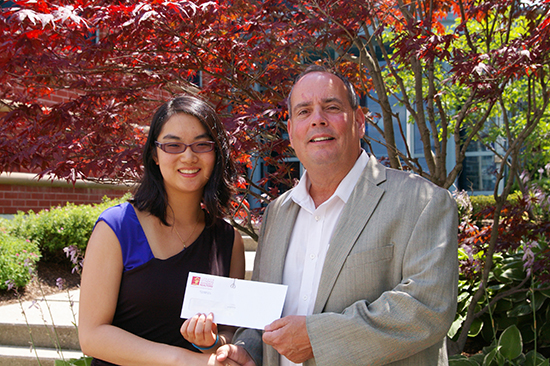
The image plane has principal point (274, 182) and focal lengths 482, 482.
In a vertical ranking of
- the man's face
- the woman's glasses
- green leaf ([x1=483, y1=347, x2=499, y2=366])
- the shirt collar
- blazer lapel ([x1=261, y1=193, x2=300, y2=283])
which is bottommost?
green leaf ([x1=483, y1=347, x2=499, y2=366])

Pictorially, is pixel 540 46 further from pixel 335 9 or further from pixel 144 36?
pixel 144 36

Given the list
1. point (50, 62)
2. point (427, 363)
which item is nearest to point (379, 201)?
point (427, 363)

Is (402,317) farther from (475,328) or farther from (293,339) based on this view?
(475,328)

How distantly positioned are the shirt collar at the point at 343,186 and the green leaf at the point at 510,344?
2.10 metres

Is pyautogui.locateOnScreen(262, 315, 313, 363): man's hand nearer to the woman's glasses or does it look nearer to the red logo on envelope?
the red logo on envelope

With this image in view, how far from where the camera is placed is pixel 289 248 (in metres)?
2.28

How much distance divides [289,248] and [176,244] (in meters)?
0.60

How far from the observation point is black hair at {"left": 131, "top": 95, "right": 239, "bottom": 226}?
250 cm

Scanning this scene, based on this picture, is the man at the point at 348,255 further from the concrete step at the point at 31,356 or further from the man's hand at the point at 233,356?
the concrete step at the point at 31,356

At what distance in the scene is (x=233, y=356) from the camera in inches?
85.8

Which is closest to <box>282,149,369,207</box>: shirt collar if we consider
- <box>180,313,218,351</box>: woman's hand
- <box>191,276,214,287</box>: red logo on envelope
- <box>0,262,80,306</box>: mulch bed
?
<box>191,276,214,287</box>: red logo on envelope

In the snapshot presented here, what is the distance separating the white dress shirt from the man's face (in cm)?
9

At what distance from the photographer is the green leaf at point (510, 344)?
11.4 feet

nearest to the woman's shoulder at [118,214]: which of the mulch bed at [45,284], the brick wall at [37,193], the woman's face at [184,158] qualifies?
the woman's face at [184,158]
